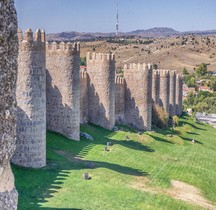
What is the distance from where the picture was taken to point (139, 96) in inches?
1367

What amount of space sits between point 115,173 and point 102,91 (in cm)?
1259

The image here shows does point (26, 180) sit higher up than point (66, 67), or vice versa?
point (66, 67)

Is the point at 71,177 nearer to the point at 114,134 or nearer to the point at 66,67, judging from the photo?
the point at 66,67

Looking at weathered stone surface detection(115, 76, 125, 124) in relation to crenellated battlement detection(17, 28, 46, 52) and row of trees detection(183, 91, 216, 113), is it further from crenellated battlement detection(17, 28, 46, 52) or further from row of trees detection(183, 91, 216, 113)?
row of trees detection(183, 91, 216, 113)

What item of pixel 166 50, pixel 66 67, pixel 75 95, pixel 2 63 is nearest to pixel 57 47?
pixel 66 67

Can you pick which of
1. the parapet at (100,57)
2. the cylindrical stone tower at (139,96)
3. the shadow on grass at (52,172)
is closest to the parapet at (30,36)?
the shadow on grass at (52,172)

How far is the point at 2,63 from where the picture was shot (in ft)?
13.5

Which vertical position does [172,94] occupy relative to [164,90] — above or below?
below

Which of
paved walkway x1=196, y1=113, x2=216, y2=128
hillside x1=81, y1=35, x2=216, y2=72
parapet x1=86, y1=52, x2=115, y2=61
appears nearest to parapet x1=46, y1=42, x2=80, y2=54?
parapet x1=86, y1=52, x2=115, y2=61

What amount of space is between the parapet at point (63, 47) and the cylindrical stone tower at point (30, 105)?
6838mm

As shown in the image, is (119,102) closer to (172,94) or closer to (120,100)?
(120,100)

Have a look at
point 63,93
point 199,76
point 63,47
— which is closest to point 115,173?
point 63,93

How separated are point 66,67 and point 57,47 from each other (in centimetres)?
133

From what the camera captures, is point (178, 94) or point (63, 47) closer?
point (63, 47)
